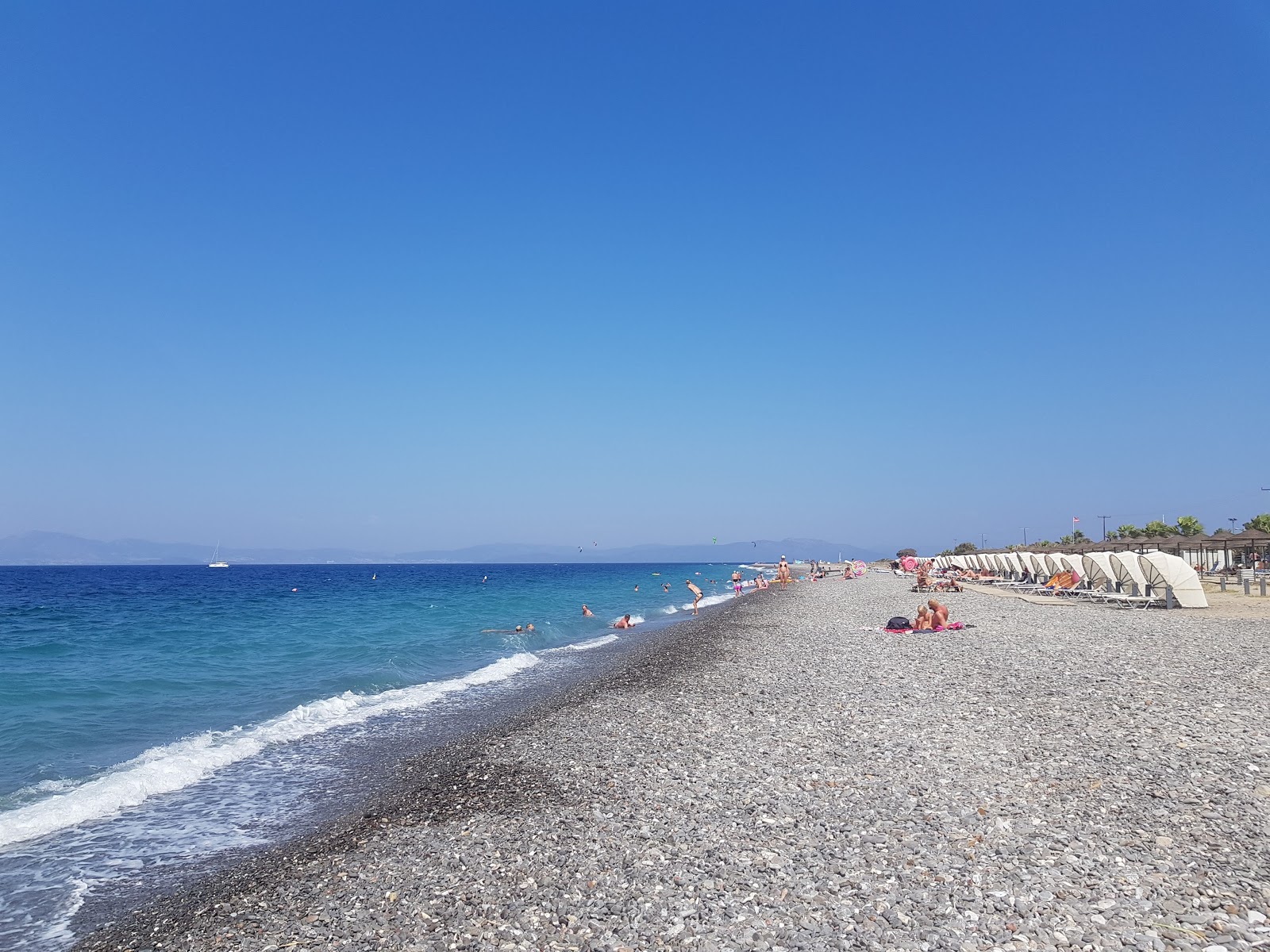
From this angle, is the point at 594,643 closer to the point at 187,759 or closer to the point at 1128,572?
the point at 187,759

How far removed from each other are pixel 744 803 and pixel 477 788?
11.8 ft

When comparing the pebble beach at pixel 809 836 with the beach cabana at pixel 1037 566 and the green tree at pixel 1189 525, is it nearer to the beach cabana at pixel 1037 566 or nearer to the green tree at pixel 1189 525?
the beach cabana at pixel 1037 566

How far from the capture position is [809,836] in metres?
6.94

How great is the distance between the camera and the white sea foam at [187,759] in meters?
9.46

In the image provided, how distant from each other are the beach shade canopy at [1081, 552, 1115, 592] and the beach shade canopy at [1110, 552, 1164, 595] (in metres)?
0.41

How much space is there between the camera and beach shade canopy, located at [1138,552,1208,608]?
27.9 m

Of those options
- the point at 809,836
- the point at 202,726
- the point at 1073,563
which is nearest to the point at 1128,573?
the point at 1073,563

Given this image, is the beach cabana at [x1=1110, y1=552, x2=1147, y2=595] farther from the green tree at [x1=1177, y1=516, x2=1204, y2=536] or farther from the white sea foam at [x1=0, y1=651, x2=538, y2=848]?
the green tree at [x1=1177, y1=516, x2=1204, y2=536]

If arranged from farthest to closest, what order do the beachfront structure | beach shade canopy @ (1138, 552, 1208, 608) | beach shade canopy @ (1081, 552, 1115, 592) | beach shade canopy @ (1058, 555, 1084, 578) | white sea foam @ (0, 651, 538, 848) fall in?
beach shade canopy @ (1058, 555, 1084, 578) < beach shade canopy @ (1081, 552, 1115, 592) < the beachfront structure < beach shade canopy @ (1138, 552, 1208, 608) < white sea foam @ (0, 651, 538, 848)

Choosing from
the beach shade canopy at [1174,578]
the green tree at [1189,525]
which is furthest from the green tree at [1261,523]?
the beach shade canopy at [1174,578]

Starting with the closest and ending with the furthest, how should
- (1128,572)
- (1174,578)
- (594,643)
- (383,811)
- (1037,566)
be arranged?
Result: (383,811), (1174,578), (594,643), (1128,572), (1037,566)

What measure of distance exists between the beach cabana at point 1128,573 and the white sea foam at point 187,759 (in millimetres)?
26592

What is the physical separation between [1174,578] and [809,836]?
1123 inches

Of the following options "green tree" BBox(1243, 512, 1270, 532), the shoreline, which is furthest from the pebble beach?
"green tree" BBox(1243, 512, 1270, 532)
